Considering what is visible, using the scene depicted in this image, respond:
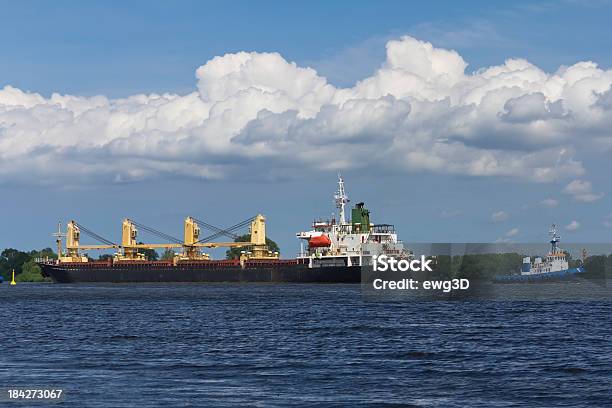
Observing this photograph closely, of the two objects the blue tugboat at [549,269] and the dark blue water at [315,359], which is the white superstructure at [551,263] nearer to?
the blue tugboat at [549,269]

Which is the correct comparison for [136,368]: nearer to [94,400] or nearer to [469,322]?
[94,400]

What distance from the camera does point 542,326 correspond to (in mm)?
66812

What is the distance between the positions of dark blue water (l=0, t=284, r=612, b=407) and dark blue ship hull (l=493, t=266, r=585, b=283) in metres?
111

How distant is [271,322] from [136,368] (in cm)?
2892

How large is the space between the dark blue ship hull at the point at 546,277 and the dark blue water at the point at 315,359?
110929 mm

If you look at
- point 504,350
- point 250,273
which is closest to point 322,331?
point 504,350

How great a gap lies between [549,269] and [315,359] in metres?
149

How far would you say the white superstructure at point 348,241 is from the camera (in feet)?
578

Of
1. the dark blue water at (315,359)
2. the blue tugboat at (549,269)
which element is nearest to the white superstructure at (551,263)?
the blue tugboat at (549,269)

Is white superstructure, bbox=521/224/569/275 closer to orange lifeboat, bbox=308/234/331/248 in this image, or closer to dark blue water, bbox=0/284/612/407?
orange lifeboat, bbox=308/234/331/248

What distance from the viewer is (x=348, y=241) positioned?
178 meters

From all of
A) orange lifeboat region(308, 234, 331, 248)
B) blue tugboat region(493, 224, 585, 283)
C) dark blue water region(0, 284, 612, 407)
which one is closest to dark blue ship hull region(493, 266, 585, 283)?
blue tugboat region(493, 224, 585, 283)

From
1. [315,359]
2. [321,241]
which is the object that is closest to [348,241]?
[321,241]

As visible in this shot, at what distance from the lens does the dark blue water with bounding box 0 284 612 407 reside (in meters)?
36.3
